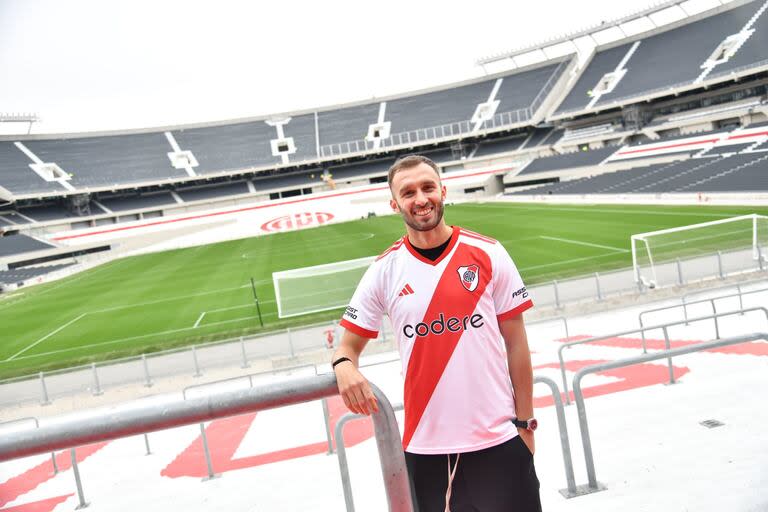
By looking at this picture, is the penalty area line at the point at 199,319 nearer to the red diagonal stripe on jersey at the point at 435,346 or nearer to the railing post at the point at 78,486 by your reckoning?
the railing post at the point at 78,486

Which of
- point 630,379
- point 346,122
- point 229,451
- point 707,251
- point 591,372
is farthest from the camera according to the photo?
point 346,122

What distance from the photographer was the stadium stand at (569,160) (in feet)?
177

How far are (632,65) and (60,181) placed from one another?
64510 millimetres

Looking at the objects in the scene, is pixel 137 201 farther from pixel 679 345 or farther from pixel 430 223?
pixel 430 223

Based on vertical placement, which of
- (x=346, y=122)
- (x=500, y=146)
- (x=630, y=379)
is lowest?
(x=630, y=379)

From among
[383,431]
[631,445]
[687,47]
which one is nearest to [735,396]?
[631,445]

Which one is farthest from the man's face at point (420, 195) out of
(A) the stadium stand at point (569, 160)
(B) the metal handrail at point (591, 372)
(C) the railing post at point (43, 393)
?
(A) the stadium stand at point (569, 160)

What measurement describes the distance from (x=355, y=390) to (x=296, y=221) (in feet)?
182

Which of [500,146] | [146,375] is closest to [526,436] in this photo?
[146,375]

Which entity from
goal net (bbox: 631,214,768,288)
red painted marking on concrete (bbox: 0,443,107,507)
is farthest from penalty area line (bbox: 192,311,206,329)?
goal net (bbox: 631,214,768,288)

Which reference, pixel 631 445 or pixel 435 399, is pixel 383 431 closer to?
pixel 435 399

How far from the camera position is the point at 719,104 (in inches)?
2109

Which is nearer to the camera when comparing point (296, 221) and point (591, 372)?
point (591, 372)

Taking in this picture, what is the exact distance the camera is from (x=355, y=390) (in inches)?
76.6
